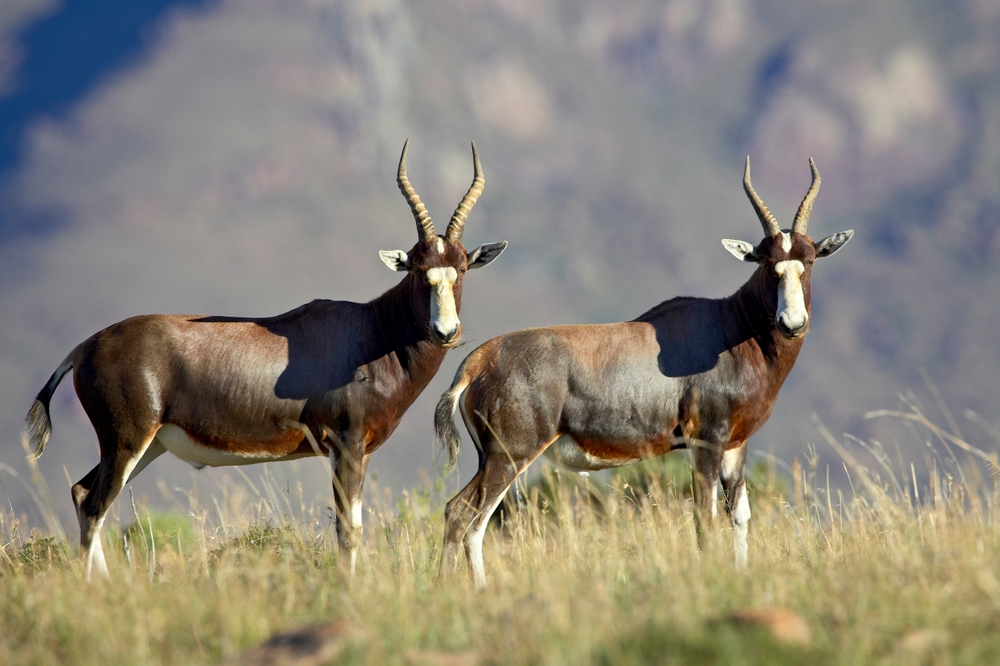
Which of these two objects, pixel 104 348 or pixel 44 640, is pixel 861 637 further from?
pixel 104 348

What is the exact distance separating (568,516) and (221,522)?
4.21 meters

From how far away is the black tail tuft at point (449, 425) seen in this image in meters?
9.47

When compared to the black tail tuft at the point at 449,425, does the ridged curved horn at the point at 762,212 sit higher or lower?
higher

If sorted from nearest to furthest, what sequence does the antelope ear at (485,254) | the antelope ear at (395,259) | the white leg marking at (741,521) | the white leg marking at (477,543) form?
1. the white leg marking at (477,543)
2. the white leg marking at (741,521)
3. the antelope ear at (395,259)
4. the antelope ear at (485,254)

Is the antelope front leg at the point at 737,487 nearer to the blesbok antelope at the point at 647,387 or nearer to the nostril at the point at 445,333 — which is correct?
the blesbok antelope at the point at 647,387

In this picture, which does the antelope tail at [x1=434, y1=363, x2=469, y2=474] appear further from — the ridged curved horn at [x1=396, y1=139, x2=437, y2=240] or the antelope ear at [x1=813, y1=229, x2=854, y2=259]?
the antelope ear at [x1=813, y1=229, x2=854, y2=259]

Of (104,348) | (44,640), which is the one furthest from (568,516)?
(104,348)

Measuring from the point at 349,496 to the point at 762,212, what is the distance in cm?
516

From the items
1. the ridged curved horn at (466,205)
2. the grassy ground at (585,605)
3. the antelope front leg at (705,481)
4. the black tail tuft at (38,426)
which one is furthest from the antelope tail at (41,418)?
the antelope front leg at (705,481)

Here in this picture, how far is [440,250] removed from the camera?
9.55 metres

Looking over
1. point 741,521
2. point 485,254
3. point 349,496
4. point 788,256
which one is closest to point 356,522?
point 349,496

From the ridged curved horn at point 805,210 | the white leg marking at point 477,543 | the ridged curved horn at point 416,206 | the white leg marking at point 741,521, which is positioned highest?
the ridged curved horn at point 416,206

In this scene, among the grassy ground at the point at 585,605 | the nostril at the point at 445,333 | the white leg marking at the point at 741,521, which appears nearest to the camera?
the grassy ground at the point at 585,605

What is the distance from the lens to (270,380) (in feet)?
31.3
